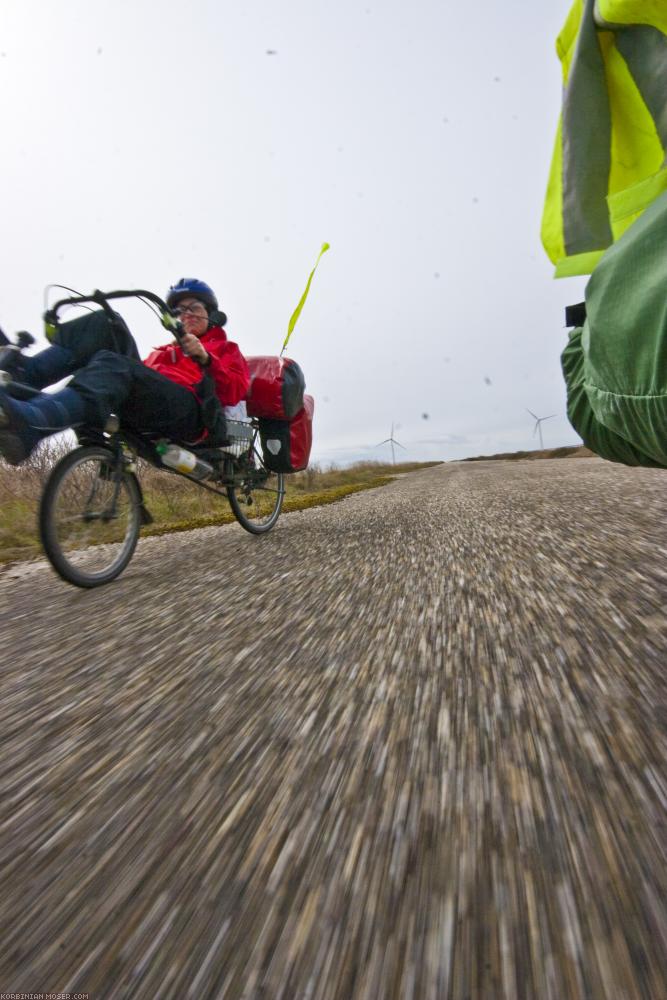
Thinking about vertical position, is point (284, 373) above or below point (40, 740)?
above

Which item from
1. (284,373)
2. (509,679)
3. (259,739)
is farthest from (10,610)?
(284,373)

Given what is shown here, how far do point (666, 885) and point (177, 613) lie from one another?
123cm

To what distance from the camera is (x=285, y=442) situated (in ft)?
11.2

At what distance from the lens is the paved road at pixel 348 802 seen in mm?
374

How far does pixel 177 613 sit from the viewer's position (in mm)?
1396

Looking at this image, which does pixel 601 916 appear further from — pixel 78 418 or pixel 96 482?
pixel 96 482

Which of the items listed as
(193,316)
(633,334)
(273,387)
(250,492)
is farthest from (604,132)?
(250,492)

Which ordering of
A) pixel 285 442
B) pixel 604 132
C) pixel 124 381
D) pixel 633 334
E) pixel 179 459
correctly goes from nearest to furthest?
pixel 633 334
pixel 604 132
pixel 124 381
pixel 179 459
pixel 285 442

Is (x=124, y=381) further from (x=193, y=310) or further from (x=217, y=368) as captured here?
(x=193, y=310)

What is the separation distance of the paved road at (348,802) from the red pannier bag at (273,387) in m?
2.10

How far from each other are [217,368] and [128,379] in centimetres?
65

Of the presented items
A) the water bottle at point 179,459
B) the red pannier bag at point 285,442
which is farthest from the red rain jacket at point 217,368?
the red pannier bag at point 285,442

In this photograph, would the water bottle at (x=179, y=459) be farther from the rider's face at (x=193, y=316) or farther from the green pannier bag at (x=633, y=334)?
the green pannier bag at (x=633, y=334)

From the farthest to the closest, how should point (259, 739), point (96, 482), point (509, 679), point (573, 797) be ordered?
1. point (96, 482)
2. point (509, 679)
3. point (259, 739)
4. point (573, 797)
